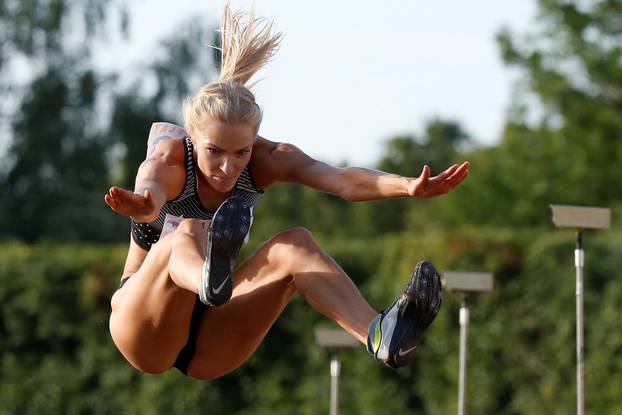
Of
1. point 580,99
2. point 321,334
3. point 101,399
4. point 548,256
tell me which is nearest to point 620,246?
point 548,256

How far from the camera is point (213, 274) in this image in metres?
4.33

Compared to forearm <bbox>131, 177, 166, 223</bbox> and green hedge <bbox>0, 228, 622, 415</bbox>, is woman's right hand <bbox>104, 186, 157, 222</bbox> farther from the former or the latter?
green hedge <bbox>0, 228, 622, 415</bbox>

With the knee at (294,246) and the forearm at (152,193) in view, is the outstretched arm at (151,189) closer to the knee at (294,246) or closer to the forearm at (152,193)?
the forearm at (152,193)

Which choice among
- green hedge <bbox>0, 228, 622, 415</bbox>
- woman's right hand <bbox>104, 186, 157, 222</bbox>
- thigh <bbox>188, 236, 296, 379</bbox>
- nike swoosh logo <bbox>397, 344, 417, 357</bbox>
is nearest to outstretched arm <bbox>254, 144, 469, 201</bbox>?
thigh <bbox>188, 236, 296, 379</bbox>

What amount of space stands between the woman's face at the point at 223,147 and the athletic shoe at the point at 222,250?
355 millimetres

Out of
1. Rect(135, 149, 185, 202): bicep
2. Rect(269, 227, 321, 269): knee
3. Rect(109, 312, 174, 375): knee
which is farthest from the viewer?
Rect(109, 312, 174, 375): knee

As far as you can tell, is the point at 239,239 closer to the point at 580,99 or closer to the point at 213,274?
the point at 213,274

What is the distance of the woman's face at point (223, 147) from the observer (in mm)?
4660

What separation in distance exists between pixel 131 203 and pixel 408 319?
40.6 inches

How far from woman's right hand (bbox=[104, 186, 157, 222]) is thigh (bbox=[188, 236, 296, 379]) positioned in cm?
69

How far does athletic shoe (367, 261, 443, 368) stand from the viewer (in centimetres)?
440

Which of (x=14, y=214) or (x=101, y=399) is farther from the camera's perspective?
(x=14, y=214)

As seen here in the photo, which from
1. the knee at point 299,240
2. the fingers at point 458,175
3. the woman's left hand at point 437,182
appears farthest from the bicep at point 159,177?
the fingers at point 458,175

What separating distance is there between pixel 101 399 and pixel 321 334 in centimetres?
411
